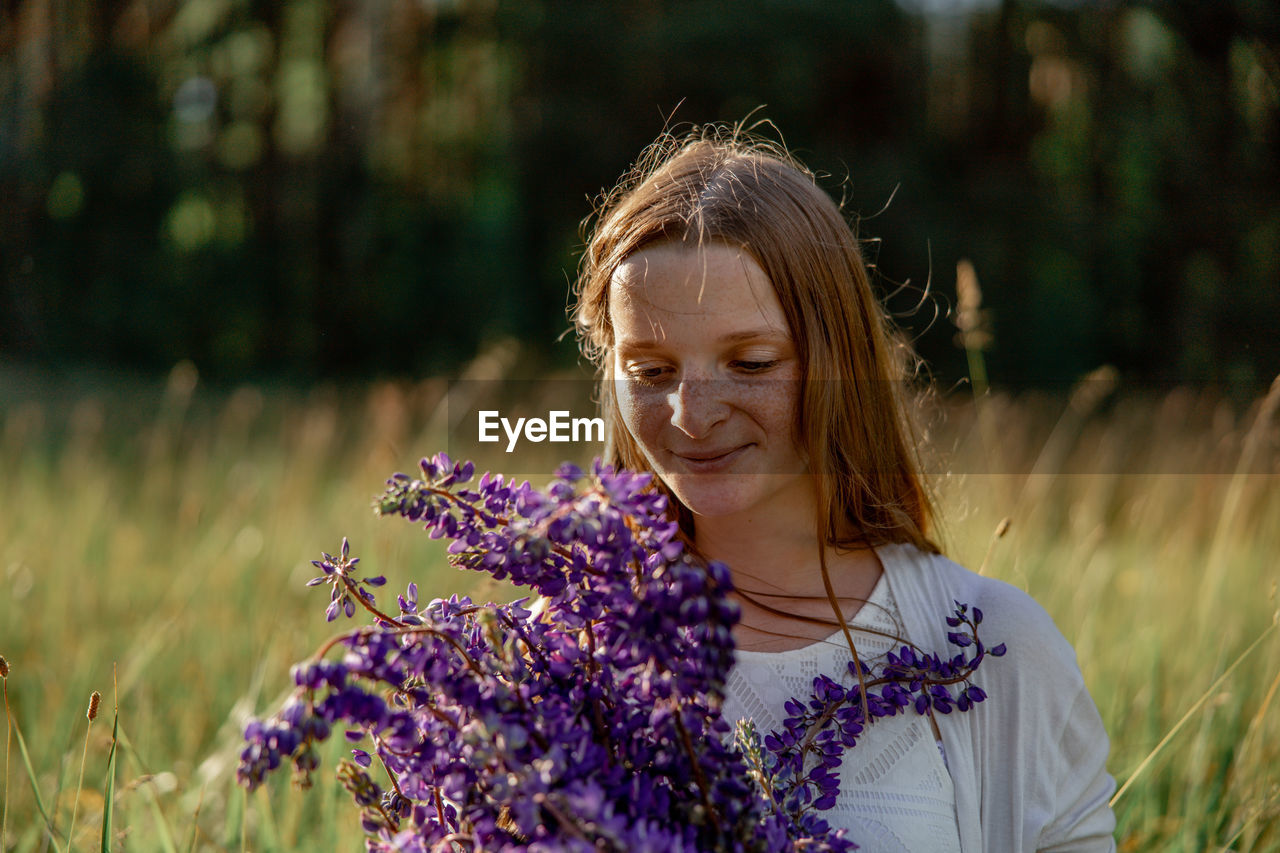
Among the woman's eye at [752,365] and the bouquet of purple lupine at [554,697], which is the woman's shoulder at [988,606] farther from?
the bouquet of purple lupine at [554,697]

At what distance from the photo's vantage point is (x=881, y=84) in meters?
12.4

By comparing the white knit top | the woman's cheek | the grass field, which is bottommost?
the grass field

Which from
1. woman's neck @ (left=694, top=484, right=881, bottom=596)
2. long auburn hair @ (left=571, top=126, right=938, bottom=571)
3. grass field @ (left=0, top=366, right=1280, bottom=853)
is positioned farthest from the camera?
grass field @ (left=0, top=366, right=1280, bottom=853)

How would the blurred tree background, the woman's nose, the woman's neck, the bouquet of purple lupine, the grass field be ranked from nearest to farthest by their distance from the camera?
1. the bouquet of purple lupine
2. the woman's nose
3. the woman's neck
4. the grass field
5. the blurred tree background

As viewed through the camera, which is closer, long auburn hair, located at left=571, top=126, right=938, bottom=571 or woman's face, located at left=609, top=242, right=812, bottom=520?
woman's face, located at left=609, top=242, right=812, bottom=520

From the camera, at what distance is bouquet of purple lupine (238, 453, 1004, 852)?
76 cm

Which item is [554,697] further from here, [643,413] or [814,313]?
[814,313]

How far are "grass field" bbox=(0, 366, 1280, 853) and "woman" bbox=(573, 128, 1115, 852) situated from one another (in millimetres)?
324

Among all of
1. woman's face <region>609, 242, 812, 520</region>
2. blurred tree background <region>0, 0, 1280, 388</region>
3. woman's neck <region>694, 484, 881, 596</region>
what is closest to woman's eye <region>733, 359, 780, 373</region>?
woman's face <region>609, 242, 812, 520</region>

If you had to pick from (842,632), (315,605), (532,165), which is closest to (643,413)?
(842,632)

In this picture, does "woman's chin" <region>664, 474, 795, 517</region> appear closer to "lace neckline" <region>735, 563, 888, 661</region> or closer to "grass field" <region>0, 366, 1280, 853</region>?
"lace neckline" <region>735, 563, 888, 661</region>

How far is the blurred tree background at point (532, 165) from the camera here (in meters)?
10.4

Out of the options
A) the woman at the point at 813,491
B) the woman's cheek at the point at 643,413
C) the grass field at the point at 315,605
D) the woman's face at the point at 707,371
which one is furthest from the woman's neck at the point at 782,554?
the grass field at the point at 315,605

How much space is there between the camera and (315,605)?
10.9 feet
